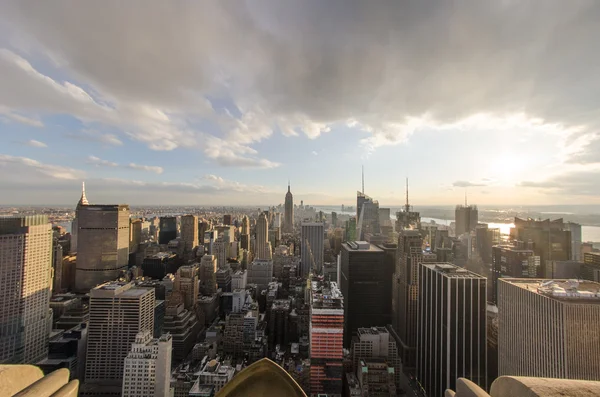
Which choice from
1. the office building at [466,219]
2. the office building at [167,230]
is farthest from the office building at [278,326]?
the office building at [466,219]

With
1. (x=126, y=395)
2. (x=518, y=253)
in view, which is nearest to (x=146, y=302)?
(x=126, y=395)

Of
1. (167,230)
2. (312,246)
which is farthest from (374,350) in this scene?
(167,230)

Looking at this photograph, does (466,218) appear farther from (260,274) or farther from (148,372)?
(148,372)

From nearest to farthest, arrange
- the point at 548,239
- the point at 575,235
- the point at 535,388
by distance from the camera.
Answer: the point at 535,388 < the point at 548,239 < the point at 575,235

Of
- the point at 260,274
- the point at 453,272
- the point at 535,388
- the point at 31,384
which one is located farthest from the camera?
the point at 260,274

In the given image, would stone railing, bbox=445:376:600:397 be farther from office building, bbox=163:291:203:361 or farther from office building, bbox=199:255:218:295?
office building, bbox=199:255:218:295

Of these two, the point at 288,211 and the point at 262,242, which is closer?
the point at 262,242

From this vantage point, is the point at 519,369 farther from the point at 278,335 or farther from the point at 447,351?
the point at 278,335

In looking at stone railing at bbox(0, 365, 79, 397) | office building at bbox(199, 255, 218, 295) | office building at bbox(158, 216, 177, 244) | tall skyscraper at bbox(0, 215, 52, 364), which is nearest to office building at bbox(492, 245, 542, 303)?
Answer: office building at bbox(199, 255, 218, 295)
